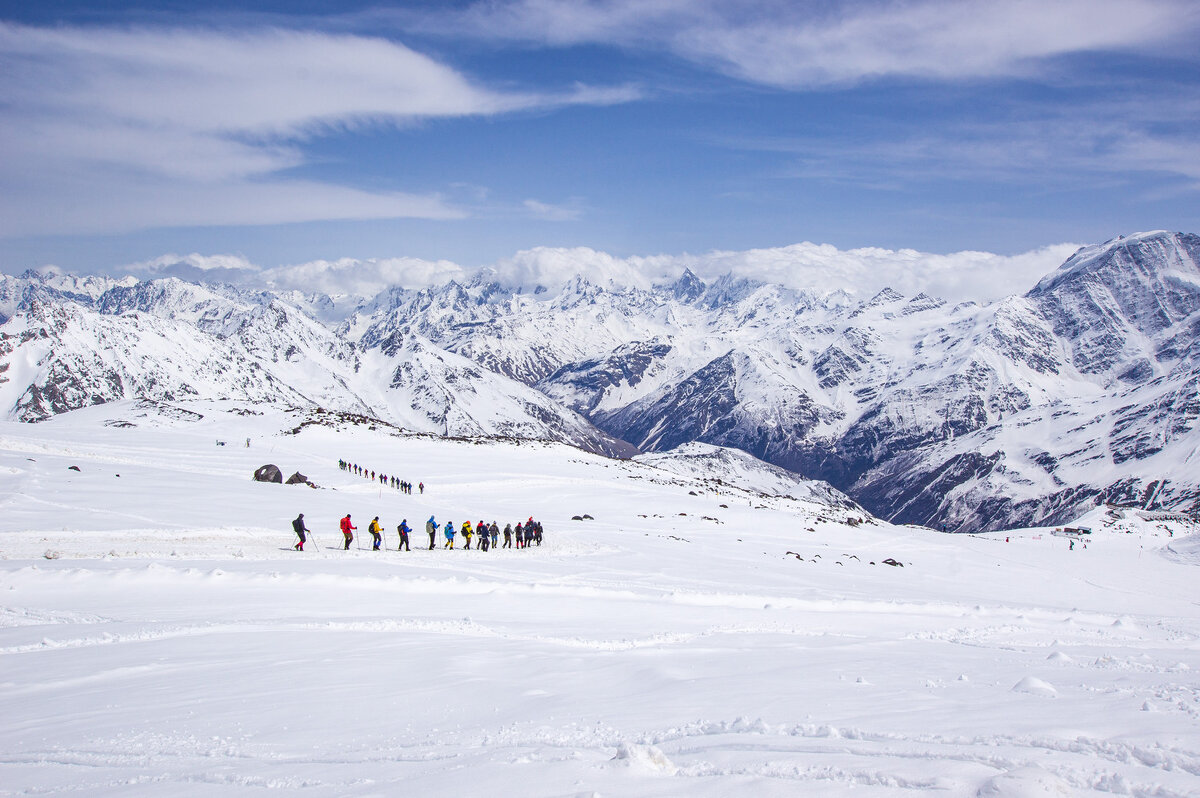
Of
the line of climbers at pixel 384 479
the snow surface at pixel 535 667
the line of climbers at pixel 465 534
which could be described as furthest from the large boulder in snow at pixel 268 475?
the line of climbers at pixel 465 534

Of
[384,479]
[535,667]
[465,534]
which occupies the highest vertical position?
[535,667]

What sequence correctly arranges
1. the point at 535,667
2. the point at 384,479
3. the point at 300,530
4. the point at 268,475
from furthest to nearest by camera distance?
the point at 384,479, the point at 268,475, the point at 300,530, the point at 535,667

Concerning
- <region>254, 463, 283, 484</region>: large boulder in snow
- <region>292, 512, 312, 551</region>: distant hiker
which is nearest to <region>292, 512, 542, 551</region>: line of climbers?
<region>292, 512, 312, 551</region>: distant hiker

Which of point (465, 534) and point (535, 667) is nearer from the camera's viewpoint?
point (535, 667)

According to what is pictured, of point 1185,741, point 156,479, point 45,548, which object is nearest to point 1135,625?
point 1185,741

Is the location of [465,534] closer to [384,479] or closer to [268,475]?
[268,475]

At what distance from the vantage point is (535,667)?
1496 centimetres

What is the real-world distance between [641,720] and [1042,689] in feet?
22.6

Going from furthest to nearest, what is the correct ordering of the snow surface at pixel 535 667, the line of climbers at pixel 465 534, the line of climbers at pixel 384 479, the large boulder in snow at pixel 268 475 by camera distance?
the line of climbers at pixel 384 479, the large boulder in snow at pixel 268 475, the line of climbers at pixel 465 534, the snow surface at pixel 535 667

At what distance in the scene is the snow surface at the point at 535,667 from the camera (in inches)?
340

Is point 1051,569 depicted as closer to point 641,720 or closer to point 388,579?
point 388,579

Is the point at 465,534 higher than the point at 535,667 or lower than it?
lower

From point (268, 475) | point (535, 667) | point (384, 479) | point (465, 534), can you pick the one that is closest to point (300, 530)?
point (465, 534)

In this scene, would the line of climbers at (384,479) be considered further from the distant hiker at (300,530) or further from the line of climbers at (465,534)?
the distant hiker at (300,530)
